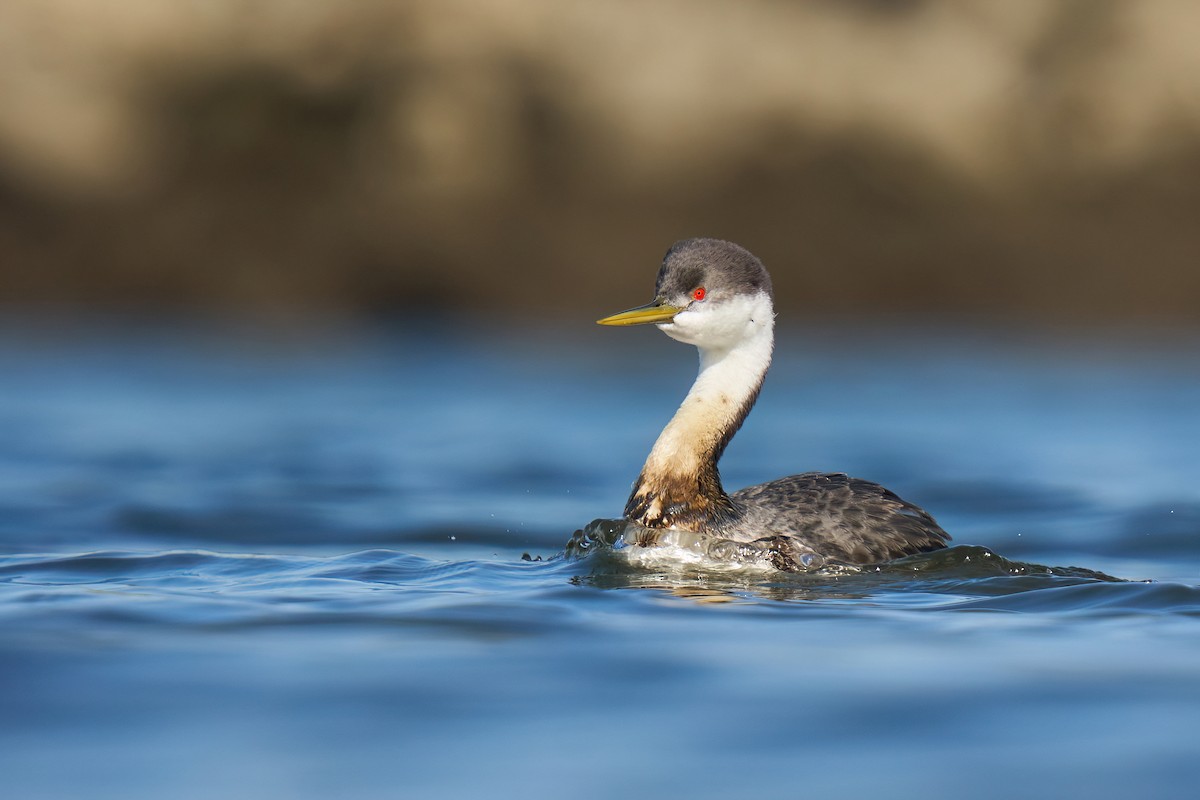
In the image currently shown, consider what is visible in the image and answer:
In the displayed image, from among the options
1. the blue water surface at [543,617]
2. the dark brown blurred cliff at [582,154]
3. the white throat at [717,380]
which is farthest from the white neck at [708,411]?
the dark brown blurred cliff at [582,154]

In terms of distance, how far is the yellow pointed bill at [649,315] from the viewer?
849cm

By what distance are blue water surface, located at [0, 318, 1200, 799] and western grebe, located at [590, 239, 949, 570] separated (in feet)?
0.98

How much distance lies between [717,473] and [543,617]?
191 cm

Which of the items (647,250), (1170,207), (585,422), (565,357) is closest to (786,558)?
(585,422)

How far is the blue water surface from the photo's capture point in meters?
5.23

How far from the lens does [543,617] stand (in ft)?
23.7

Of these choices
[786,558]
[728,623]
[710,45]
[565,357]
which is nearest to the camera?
[728,623]

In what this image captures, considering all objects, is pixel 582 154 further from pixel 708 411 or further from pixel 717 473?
pixel 717 473

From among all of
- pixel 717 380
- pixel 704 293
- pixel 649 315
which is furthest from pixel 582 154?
pixel 649 315

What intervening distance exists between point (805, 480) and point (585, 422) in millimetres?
6801

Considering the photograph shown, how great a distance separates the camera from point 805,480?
960 cm

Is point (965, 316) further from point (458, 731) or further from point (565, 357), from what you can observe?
point (458, 731)

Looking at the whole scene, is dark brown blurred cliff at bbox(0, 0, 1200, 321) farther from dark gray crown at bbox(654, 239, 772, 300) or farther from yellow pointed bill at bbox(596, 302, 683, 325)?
yellow pointed bill at bbox(596, 302, 683, 325)

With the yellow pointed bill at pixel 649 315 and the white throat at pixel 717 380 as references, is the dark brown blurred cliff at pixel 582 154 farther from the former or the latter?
the yellow pointed bill at pixel 649 315
